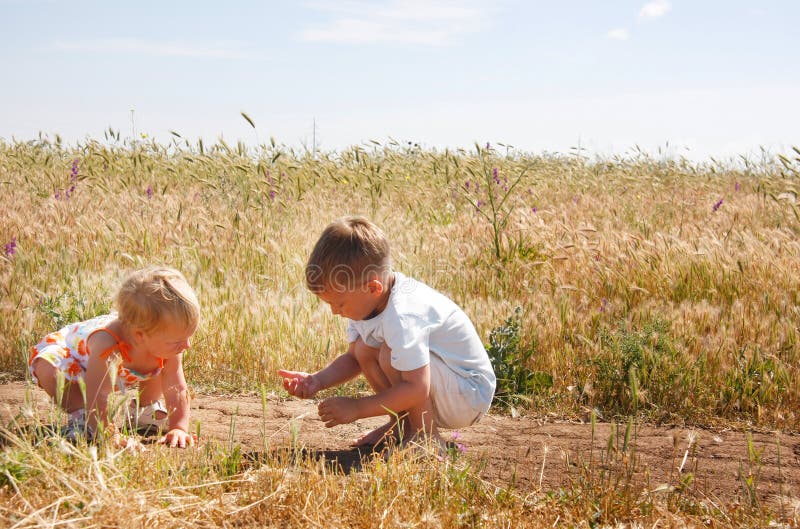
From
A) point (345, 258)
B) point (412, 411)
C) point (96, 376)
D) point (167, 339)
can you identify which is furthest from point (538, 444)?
point (96, 376)

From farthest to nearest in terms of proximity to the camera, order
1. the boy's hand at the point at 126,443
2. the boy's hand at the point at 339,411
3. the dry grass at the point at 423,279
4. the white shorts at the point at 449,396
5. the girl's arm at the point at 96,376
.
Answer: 1. the white shorts at the point at 449,396
2. the girl's arm at the point at 96,376
3. the boy's hand at the point at 339,411
4. the boy's hand at the point at 126,443
5. the dry grass at the point at 423,279

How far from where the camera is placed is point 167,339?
3092mm

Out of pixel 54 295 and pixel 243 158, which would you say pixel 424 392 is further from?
pixel 243 158

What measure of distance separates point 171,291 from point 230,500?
0.87 m

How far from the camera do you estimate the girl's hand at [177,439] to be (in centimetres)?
313

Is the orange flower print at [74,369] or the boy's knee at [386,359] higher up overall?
the boy's knee at [386,359]

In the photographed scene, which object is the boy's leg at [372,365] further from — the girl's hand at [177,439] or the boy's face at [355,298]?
the girl's hand at [177,439]

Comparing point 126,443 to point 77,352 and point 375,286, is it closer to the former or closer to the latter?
point 77,352

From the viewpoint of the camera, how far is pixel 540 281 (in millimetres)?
5250

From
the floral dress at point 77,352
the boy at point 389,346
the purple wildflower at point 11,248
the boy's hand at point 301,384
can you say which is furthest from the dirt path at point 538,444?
the purple wildflower at point 11,248

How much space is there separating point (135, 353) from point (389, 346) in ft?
3.39

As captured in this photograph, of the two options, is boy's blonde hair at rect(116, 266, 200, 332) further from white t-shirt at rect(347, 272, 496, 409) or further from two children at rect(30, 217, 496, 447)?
white t-shirt at rect(347, 272, 496, 409)

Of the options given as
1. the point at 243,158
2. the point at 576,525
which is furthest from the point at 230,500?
the point at 243,158

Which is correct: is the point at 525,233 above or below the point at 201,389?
above
